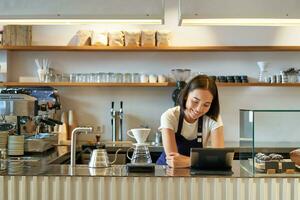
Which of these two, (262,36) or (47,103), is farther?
(262,36)

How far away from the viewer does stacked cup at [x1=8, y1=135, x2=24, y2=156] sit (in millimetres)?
3170

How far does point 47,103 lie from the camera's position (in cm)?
441

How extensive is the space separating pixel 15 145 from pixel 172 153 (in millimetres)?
1331

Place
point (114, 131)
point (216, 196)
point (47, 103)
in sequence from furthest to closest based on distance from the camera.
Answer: point (114, 131)
point (47, 103)
point (216, 196)

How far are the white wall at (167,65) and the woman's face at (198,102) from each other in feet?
7.22

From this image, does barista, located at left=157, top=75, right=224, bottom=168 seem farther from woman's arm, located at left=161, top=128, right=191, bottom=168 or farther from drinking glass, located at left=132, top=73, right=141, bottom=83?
drinking glass, located at left=132, top=73, right=141, bottom=83

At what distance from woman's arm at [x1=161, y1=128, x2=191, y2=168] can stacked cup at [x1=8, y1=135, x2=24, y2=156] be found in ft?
4.03

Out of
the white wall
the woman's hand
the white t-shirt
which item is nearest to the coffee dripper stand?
the woman's hand

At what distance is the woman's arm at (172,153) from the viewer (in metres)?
2.41
